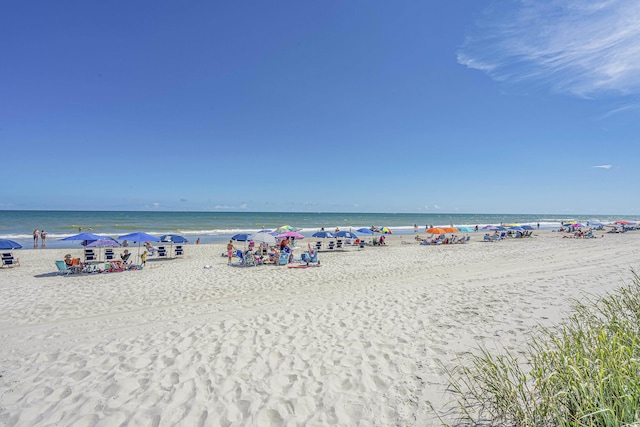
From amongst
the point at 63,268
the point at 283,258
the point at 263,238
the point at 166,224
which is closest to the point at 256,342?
the point at 283,258

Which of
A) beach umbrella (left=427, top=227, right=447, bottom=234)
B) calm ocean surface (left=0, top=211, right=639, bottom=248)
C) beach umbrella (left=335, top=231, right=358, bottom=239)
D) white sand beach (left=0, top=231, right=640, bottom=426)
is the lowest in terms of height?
calm ocean surface (left=0, top=211, right=639, bottom=248)

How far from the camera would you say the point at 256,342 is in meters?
5.21

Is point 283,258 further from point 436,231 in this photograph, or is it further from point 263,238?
point 436,231

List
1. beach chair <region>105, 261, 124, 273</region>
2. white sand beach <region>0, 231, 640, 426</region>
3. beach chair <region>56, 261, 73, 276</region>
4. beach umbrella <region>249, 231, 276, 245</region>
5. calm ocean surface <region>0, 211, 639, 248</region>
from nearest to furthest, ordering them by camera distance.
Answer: white sand beach <region>0, 231, 640, 426</region> → beach chair <region>56, 261, 73, 276</region> → beach chair <region>105, 261, 124, 273</region> → beach umbrella <region>249, 231, 276, 245</region> → calm ocean surface <region>0, 211, 639, 248</region>

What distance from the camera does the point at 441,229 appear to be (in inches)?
806

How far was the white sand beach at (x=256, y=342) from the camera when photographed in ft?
11.5

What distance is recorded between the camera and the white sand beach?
11.5ft

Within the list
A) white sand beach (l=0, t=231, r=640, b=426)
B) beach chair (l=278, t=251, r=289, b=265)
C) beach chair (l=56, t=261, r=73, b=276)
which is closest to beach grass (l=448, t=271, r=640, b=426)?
white sand beach (l=0, t=231, r=640, b=426)

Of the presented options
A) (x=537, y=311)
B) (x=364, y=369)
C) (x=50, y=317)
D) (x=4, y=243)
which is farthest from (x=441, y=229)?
(x=4, y=243)

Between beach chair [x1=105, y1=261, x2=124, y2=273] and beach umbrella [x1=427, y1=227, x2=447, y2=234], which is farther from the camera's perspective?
beach umbrella [x1=427, y1=227, x2=447, y2=234]

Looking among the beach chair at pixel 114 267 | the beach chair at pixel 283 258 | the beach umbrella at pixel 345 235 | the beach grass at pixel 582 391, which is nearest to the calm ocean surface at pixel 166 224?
the beach chair at pixel 114 267

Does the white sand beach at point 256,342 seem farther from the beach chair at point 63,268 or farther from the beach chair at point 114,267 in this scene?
the beach chair at point 114,267

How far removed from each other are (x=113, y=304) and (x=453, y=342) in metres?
8.02

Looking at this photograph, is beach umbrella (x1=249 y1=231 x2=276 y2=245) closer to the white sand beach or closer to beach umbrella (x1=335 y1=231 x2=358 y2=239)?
the white sand beach
